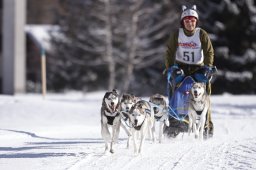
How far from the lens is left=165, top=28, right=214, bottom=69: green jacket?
11.0 m

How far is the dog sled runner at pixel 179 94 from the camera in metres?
10.9

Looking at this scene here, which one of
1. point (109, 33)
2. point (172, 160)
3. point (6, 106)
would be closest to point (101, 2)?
point (109, 33)

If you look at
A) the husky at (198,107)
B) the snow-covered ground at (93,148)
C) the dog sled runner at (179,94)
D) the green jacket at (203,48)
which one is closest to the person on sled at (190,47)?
the green jacket at (203,48)

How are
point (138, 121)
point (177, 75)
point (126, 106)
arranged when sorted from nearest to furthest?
1. point (138, 121)
2. point (126, 106)
3. point (177, 75)

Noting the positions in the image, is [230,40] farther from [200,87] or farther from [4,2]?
[200,87]

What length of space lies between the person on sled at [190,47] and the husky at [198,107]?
463 mm

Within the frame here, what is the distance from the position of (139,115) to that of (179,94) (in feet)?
6.43

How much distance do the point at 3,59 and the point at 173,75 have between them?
869 inches

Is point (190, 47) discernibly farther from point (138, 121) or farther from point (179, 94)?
point (138, 121)

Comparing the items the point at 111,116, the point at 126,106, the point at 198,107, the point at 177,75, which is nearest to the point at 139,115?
the point at 111,116

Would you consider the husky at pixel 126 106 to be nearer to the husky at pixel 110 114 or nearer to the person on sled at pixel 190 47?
the husky at pixel 110 114

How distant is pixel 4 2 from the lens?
31484 millimetres

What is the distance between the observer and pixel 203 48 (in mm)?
11078

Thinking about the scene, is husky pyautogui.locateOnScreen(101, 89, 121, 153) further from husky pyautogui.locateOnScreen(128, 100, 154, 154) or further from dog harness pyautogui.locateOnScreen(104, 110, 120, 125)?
husky pyautogui.locateOnScreen(128, 100, 154, 154)
